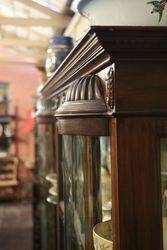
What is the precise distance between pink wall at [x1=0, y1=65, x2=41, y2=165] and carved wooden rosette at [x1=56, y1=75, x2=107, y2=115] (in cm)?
548

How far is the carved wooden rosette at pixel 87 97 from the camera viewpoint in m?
0.83

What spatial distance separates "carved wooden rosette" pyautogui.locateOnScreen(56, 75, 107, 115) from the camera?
Result: 826 millimetres

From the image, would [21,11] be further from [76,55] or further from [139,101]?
[139,101]

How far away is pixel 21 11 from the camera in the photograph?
147 inches

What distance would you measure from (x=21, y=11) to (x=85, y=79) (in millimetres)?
3061

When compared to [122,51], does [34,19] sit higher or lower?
higher

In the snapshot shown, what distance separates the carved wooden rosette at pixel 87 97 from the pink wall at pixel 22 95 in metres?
5.48

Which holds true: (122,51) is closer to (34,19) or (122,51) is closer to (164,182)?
(164,182)

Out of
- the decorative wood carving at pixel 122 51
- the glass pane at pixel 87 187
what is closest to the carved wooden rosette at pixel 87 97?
the decorative wood carving at pixel 122 51

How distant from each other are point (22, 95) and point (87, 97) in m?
5.67

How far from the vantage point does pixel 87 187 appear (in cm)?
106

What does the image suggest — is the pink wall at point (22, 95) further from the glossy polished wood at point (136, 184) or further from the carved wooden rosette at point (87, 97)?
the glossy polished wood at point (136, 184)

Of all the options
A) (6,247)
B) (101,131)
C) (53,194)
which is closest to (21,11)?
(53,194)

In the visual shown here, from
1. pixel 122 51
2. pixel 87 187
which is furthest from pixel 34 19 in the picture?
pixel 122 51
